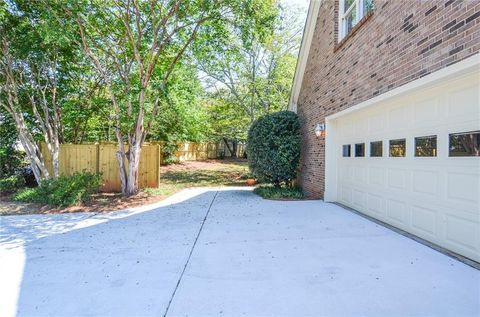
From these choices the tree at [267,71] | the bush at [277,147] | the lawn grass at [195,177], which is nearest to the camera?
the bush at [277,147]

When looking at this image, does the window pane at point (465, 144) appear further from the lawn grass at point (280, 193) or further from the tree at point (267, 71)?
the tree at point (267, 71)

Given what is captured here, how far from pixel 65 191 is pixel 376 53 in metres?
7.54

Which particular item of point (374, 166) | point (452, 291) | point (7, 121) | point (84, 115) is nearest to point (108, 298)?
point (452, 291)

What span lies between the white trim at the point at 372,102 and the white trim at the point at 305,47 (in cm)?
289

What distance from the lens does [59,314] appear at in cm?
237

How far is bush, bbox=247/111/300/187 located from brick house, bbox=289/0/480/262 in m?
1.02

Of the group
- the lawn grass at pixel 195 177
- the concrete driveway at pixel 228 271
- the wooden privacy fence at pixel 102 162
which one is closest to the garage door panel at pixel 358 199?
the concrete driveway at pixel 228 271

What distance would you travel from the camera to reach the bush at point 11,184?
9.00m

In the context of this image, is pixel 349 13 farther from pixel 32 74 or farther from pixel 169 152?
pixel 169 152

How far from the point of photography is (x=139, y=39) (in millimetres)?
7645

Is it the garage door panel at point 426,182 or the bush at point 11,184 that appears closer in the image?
the garage door panel at point 426,182

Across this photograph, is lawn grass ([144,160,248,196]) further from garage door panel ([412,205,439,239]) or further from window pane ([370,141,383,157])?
garage door panel ([412,205,439,239])

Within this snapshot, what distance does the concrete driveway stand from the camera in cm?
245

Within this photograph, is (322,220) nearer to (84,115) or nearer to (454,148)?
(454,148)
